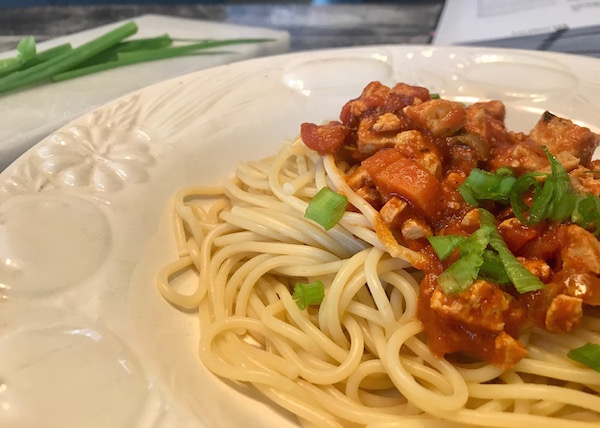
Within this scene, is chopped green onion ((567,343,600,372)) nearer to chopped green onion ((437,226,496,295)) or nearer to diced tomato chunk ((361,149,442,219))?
chopped green onion ((437,226,496,295))

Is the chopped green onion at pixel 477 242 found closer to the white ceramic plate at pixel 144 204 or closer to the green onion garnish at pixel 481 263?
the green onion garnish at pixel 481 263

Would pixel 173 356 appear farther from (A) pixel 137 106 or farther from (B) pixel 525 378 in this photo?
(A) pixel 137 106

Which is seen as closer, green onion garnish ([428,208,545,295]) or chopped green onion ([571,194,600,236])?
green onion garnish ([428,208,545,295])

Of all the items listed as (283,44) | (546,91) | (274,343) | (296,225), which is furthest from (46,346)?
(283,44)

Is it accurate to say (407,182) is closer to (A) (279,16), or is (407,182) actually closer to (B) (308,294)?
(B) (308,294)

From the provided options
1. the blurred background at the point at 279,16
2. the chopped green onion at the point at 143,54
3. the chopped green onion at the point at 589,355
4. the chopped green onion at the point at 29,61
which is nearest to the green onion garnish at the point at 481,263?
the chopped green onion at the point at 589,355

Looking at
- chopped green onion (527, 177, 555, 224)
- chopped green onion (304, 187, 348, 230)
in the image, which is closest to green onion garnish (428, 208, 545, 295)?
chopped green onion (527, 177, 555, 224)
